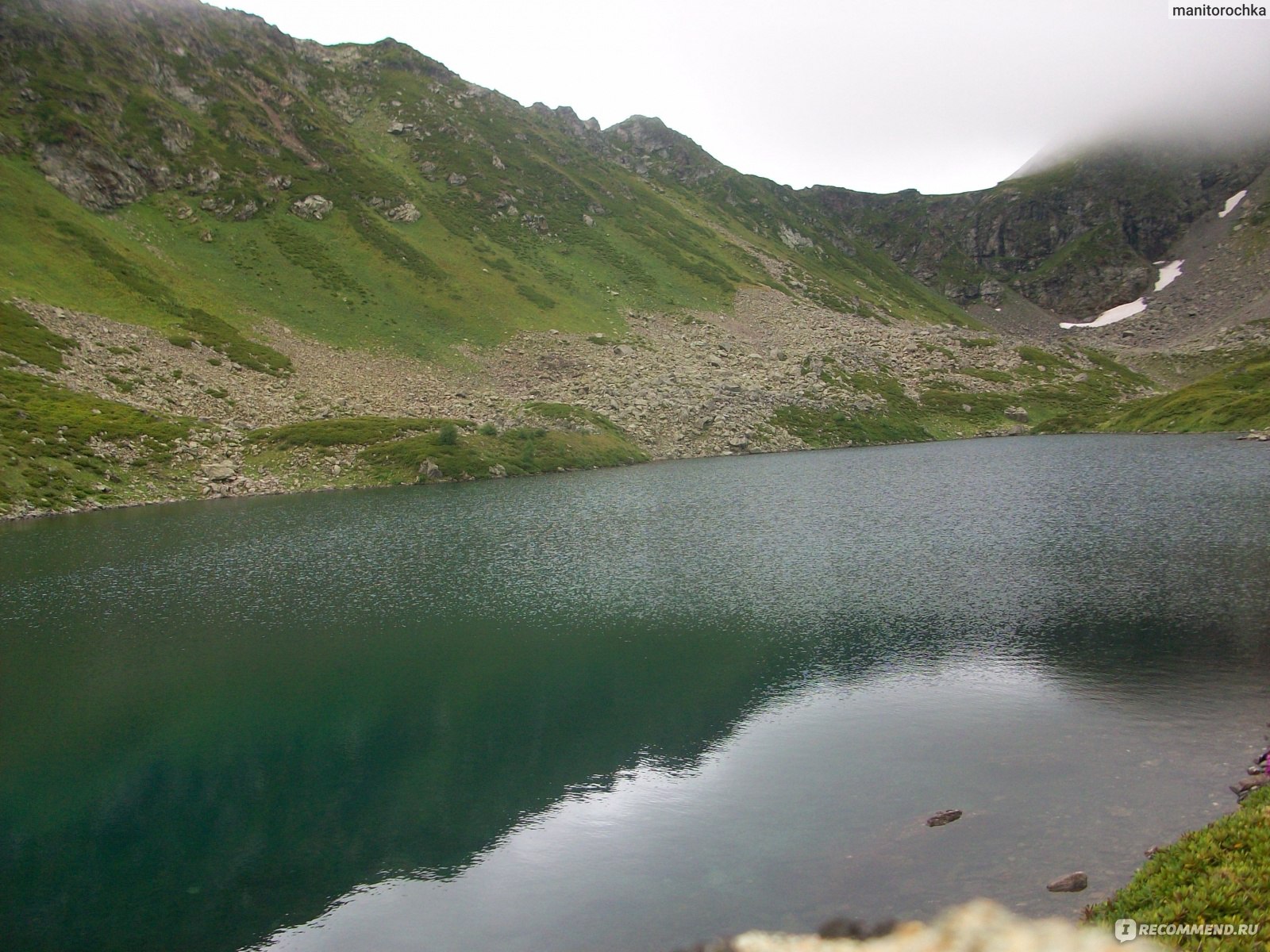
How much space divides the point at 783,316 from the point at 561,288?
56.4 meters

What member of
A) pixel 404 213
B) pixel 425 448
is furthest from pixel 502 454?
pixel 404 213

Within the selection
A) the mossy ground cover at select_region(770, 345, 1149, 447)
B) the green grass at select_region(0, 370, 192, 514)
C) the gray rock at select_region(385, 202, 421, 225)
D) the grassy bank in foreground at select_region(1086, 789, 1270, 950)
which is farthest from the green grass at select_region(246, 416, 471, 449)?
the grassy bank in foreground at select_region(1086, 789, 1270, 950)

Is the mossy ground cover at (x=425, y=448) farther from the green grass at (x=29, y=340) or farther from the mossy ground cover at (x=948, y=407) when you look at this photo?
the mossy ground cover at (x=948, y=407)

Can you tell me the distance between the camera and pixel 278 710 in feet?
103

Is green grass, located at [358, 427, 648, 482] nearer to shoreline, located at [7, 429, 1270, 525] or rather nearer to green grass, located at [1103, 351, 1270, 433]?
shoreline, located at [7, 429, 1270, 525]

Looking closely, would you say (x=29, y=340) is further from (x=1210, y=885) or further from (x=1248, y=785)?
(x=1248, y=785)

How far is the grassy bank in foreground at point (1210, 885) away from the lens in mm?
11398

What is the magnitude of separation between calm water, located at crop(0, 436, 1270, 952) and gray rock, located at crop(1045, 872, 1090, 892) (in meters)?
0.45

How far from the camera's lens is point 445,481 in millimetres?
98438

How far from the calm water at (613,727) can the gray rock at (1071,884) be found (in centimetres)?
45


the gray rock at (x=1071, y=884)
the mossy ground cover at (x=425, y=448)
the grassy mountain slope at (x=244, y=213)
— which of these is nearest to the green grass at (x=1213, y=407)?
the mossy ground cover at (x=425, y=448)

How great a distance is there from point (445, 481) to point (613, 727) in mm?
74930

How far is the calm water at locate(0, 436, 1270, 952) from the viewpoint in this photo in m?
18.5

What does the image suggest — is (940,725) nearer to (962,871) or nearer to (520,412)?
(962,871)
